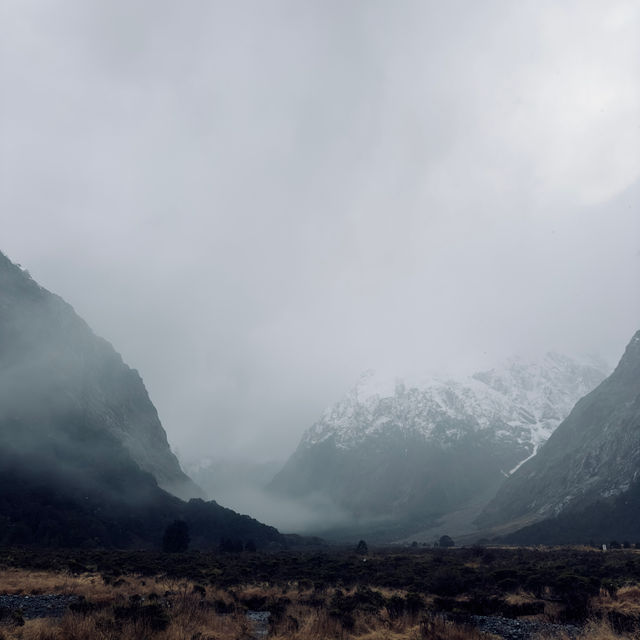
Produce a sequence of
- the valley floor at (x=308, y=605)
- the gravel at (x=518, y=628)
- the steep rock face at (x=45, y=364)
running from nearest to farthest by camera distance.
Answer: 1. the valley floor at (x=308, y=605)
2. the gravel at (x=518, y=628)
3. the steep rock face at (x=45, y=364)

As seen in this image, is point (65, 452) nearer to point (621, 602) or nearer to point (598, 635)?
point (621, 602)

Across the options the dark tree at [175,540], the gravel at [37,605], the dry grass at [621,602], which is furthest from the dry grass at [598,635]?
the dark tree at [175,540]

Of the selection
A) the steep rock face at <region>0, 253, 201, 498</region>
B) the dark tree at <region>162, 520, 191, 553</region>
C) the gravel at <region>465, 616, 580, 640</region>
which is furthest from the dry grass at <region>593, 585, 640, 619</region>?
the steep rock face at <region>0, 253, 201, 498</region>

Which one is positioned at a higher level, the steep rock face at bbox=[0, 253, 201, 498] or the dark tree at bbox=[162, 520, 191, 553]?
the steep rock face at bbox=[0, 253, 201, 498]

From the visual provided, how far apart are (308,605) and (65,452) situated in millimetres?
141388

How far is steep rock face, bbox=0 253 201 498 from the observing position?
145 meters

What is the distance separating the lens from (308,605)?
2298cm

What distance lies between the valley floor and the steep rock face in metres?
123

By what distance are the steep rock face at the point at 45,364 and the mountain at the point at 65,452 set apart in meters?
0.39

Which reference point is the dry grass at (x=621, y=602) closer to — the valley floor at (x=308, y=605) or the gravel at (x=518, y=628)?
the valley floor at (x=308, y=605)

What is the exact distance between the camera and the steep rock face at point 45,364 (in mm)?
145000

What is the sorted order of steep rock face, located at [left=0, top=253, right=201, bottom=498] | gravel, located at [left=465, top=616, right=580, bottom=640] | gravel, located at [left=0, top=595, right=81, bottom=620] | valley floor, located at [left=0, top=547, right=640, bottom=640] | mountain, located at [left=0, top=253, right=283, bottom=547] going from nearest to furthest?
valley floor, located at [left=0, top=547, right=640, bottom=640]
gravel, located at [left=465, top=616, right=580, bottom=640]
gravel, located at [left=0, top=595, right=81, bottom=620]
mountain, located at [left=0, top=253, right=283, bottom=547]
steep rock face, located at [left=0, top=253, right=201, bottom=498]

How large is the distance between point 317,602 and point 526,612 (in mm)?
10007

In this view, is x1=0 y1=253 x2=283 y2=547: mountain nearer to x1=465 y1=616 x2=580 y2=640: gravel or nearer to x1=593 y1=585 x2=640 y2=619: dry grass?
x1=465 y1=616 x2=580 y2=640: gravel
